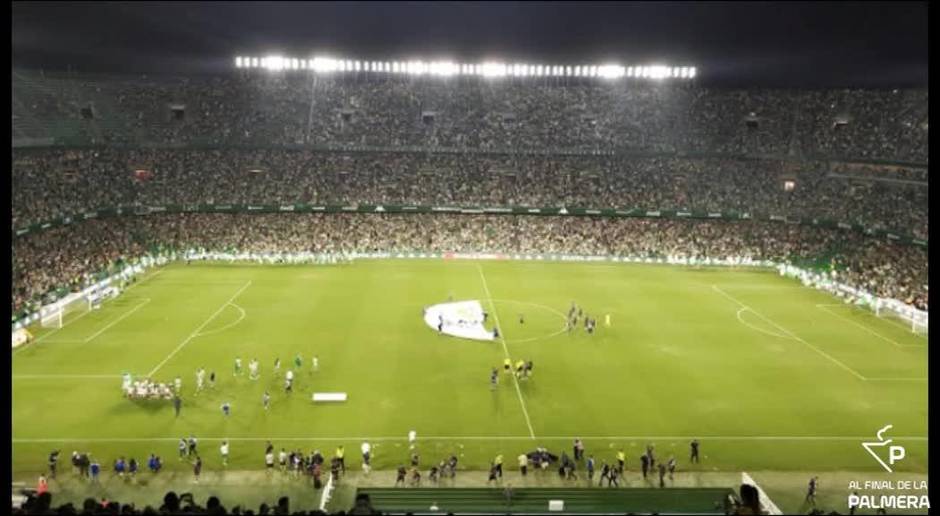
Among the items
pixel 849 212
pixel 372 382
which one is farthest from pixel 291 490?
pixel 849 212

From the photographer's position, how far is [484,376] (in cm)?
3594

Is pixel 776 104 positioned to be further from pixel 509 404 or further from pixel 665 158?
pixel 509 404

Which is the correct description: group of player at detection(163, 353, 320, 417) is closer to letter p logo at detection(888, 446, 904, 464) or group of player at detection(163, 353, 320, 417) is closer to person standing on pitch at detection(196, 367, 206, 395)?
person standing on pitch at detection(196, 367, 206, 395)

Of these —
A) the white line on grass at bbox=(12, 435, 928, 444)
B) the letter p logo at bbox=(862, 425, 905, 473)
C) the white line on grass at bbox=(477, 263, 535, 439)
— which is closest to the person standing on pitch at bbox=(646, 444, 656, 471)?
the white line on grass at bbox=(12, 435, 928, 444)

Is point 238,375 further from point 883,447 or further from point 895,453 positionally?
point 895,453

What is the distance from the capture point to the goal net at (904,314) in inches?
1810

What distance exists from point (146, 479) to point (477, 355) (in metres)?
Answer: 18.3

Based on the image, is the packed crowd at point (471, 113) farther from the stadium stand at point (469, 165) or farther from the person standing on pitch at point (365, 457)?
the person standing on pitch at point (365, 457)

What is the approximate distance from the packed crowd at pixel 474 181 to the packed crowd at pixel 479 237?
2.15 metres

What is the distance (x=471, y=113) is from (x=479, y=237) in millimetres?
21325

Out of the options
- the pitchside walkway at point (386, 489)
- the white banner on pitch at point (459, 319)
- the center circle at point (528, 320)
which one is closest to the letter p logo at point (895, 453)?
the pitchside walkway at point (386, 489)

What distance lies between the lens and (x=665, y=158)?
274 ft

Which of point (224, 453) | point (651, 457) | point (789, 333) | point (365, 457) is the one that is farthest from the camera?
point (789, 333)

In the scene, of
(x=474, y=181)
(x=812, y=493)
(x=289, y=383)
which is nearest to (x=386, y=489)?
(x=289, y=383)
